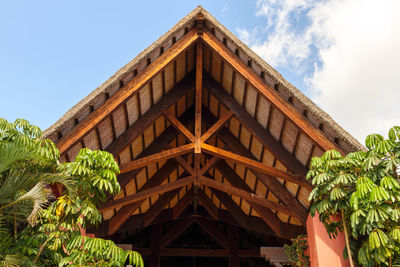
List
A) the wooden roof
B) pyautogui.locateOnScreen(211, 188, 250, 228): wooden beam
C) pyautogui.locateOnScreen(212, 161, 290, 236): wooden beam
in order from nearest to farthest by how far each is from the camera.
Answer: the wooden roof
pyautogui.locateOnScreen(212, 161, 290, 236): wooden beam
pyautogui.locateOnScreen(211, 188, 250, 228): wooden beam

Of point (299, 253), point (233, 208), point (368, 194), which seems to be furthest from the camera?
point (233, 208)

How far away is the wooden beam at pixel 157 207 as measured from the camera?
8.73 meters

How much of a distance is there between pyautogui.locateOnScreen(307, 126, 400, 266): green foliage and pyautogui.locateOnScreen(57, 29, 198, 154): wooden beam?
2756mm

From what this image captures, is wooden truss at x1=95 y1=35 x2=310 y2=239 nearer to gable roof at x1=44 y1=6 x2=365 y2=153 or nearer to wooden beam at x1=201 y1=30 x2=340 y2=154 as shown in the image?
wooden beam at x1=201 y1=30 x2=340 y2=154

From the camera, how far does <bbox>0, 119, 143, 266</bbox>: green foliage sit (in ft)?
11.5

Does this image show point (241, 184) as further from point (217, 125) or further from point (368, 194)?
point (368, 194)

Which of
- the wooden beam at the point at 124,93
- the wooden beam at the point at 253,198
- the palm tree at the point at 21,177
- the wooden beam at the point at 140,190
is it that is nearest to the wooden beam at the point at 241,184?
the wooden beam at the point at 253,198

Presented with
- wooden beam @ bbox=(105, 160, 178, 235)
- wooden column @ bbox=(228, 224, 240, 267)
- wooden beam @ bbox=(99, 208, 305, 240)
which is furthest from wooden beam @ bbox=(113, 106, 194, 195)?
wooden column @ bbox=(228, 224, 240, 267)

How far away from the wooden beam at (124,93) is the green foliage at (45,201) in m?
0.78

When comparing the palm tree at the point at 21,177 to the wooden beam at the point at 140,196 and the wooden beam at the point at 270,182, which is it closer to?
the wooden beam at the point at 140,196

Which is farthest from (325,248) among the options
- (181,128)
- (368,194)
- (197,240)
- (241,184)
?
(197,240)

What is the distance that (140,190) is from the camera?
825 cm

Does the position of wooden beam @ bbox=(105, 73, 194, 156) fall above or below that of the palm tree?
above

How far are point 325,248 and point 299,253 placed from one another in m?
1.11
